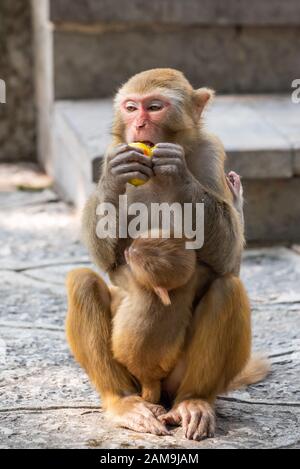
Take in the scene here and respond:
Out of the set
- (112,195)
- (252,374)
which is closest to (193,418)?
(252,374)

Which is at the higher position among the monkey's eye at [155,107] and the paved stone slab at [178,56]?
the monkey's eye at [155,107]

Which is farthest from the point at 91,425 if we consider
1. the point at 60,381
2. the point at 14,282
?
the point at 14,282

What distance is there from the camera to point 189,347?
13.9ft

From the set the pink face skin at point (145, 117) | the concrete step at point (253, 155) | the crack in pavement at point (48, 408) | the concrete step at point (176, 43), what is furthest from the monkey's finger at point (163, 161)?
the concrete step at point (176, 43)

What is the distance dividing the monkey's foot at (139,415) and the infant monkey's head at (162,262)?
1.63 ft

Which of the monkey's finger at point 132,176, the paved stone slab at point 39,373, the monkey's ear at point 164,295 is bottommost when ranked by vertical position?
Answer: the paved stone slab at point 39,373

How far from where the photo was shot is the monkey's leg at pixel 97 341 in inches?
170

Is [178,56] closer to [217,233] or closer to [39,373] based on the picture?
[39,373]

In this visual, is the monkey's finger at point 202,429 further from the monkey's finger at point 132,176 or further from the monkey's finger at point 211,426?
the monkey's finger at point 132,176

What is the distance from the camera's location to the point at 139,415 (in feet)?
13.8

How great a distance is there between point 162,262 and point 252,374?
3.68ft

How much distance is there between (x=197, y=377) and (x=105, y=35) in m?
4.99

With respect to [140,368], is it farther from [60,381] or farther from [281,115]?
[281,115]

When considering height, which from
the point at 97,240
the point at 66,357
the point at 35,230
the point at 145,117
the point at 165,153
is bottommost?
the point at 35,230
